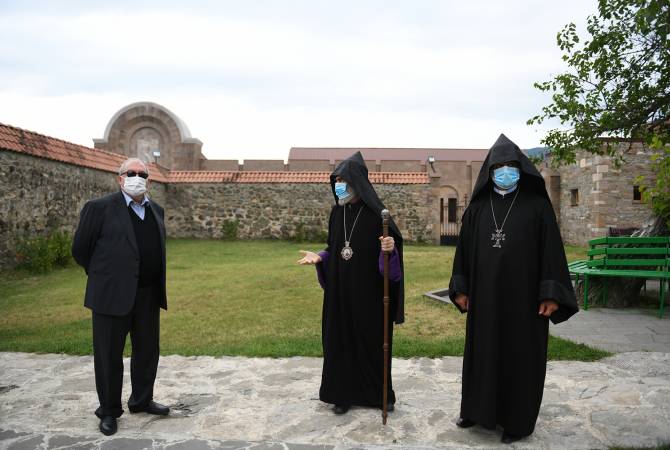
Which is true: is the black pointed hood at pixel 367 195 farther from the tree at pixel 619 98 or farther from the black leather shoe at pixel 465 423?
the tree at pixel 619 98

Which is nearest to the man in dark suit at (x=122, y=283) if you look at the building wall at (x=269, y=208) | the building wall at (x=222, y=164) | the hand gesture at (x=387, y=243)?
the hand gesture at (x=387, y=243)

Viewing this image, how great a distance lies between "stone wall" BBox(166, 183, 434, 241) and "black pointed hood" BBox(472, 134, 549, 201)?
1449 centimetres

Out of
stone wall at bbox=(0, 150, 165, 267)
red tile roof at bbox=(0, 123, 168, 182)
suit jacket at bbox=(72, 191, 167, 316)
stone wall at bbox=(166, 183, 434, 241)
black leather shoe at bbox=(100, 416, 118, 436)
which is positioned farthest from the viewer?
stone wall at bbox=(166, 183, 434, 241)

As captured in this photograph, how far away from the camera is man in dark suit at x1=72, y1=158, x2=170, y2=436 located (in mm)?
3555

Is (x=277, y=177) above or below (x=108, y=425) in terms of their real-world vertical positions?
above

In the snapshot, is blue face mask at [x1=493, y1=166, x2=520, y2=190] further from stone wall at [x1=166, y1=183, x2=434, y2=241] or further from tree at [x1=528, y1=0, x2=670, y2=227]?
stone wall at [x1=166, y1=183, x2=434, y2=241]

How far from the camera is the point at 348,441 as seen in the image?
331 cm

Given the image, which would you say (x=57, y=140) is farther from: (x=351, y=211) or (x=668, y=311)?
(x=668, y=311)

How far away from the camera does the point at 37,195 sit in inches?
432

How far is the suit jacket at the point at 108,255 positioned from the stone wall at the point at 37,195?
25.8 ft

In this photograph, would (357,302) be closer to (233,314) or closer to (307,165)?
(233,314)

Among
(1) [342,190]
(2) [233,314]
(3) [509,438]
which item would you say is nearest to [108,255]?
(1) [342,190]

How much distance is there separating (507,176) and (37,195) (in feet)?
35.7

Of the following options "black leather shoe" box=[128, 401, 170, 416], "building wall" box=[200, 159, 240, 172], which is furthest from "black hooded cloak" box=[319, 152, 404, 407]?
"building wall" box=[200, 159, 240, 172]
